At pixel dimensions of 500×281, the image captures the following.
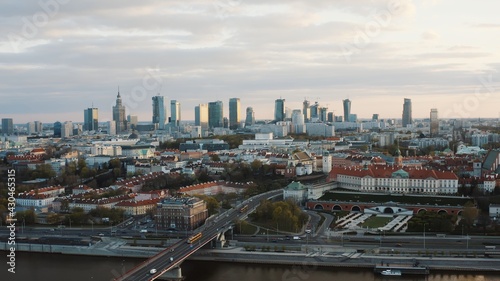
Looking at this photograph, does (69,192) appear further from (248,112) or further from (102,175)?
(248,112)

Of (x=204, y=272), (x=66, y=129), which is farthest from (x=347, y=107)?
(x=204, y=272)

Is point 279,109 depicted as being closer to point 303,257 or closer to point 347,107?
point 347,107

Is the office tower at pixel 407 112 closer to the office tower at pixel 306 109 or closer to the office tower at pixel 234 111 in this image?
the office tower at pixel 306 109

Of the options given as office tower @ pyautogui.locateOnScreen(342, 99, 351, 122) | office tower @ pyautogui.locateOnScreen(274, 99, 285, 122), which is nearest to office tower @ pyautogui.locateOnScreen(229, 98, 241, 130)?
office tower @ pyautogui.locateOnScreen(274, 99, 285, 122)

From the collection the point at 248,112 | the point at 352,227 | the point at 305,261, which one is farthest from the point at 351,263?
the point at 248,112

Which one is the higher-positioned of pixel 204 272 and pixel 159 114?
pixel 159 114

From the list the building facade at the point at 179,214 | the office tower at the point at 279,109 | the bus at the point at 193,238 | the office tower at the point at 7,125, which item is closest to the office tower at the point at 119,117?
the office tower at the point at 7,125

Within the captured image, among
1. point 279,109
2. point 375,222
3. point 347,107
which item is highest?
point 347,107
